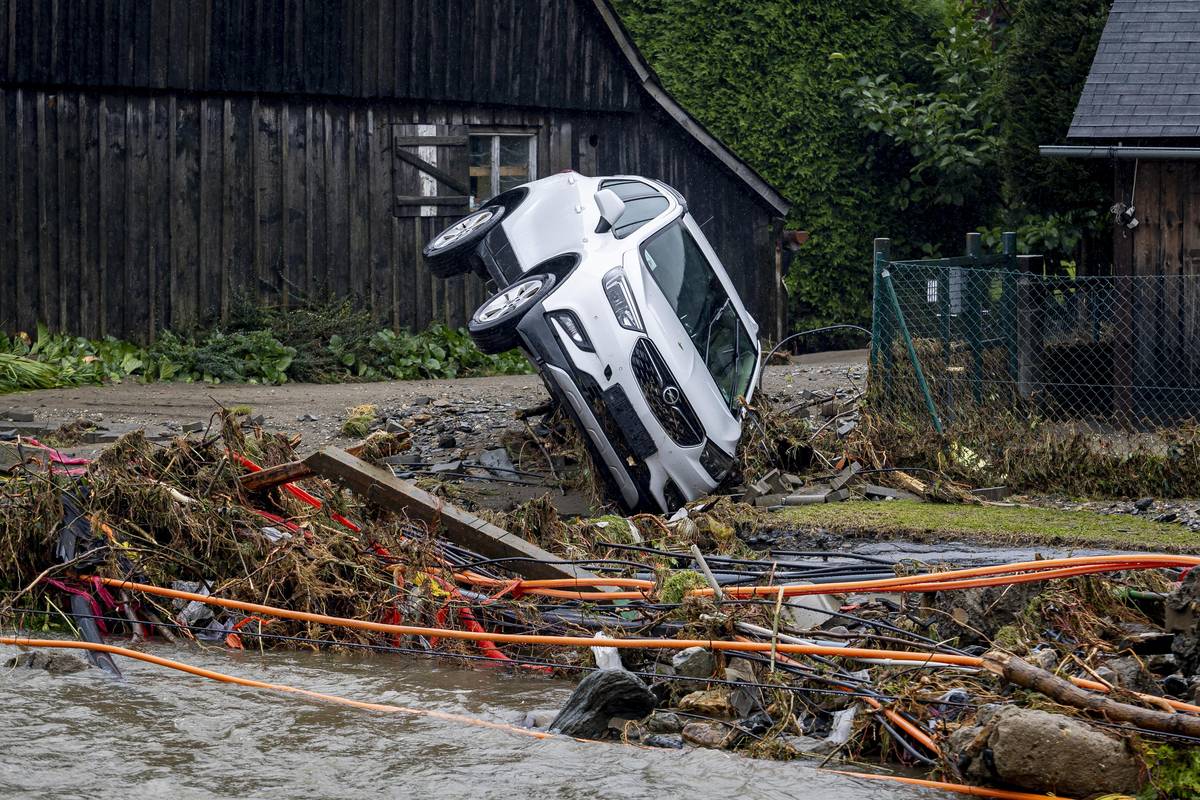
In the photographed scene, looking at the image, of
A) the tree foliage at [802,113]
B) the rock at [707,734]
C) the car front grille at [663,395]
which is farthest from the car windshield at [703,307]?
the tree foliage at [802,113]

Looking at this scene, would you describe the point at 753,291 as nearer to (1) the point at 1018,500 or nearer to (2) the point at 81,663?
(1) the point at 1018,500

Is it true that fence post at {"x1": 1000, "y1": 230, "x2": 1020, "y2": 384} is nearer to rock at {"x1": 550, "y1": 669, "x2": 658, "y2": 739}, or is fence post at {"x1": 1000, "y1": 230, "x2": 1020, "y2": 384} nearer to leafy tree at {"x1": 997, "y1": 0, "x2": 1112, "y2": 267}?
leafy tree at {"x1": 997, "y1": 0, "x2": 1112, "y2": 267}

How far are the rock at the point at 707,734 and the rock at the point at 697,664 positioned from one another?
0.37 m

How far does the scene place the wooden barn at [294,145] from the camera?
16391mm

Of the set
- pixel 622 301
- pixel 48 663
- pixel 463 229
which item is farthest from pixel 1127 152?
pixel 48 663

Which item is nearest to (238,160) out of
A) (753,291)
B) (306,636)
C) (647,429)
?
(753,291)

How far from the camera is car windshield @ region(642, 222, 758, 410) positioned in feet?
36.7

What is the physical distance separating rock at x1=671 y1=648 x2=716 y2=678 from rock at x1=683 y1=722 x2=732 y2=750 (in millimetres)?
365

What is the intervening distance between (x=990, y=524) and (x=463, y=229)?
16.5ft

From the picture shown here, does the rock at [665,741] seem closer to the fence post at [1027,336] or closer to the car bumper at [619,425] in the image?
the car bumper at [619,425]

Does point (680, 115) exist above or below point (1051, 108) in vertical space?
above

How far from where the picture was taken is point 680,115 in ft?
65.6

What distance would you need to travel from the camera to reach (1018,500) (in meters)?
10.9

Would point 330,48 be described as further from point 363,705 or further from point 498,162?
point 363,705
